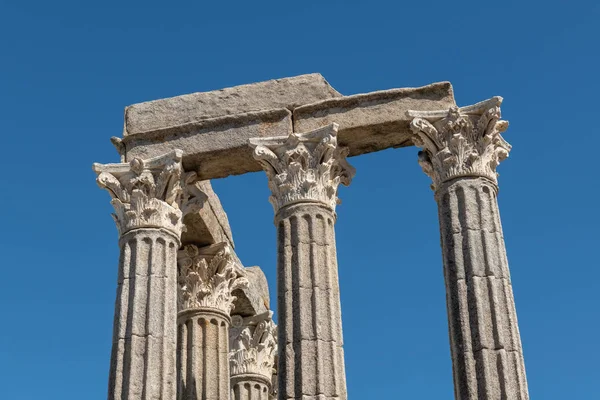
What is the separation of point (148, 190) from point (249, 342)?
7989mm

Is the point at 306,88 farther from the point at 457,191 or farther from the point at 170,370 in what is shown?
the point at 170,370

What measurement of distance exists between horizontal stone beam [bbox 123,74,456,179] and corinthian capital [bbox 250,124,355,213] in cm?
48

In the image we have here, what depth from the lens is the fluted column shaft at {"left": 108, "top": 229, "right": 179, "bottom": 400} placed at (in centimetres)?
2212

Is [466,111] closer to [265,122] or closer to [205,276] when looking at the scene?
[265,122]

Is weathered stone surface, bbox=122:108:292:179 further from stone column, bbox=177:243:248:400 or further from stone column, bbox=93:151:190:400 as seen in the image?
stone column, bbox=177:243:248:400

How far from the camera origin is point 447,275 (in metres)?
21.5

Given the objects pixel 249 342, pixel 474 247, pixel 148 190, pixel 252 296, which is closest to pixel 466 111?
pixel 474 247

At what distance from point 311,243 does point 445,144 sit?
11.1 feet

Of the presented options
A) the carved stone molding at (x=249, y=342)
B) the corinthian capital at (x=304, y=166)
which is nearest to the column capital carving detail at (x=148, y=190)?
the corinthian capital at (x=304, y=166)

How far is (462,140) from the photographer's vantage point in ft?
74.6

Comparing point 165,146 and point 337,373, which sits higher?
point 165,146

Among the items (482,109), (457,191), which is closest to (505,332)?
(457,191)

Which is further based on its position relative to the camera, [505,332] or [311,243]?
[311,243]

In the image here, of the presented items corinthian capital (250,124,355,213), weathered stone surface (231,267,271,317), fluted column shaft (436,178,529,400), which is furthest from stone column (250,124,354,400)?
weathered stone surface (231,267,271,317)
